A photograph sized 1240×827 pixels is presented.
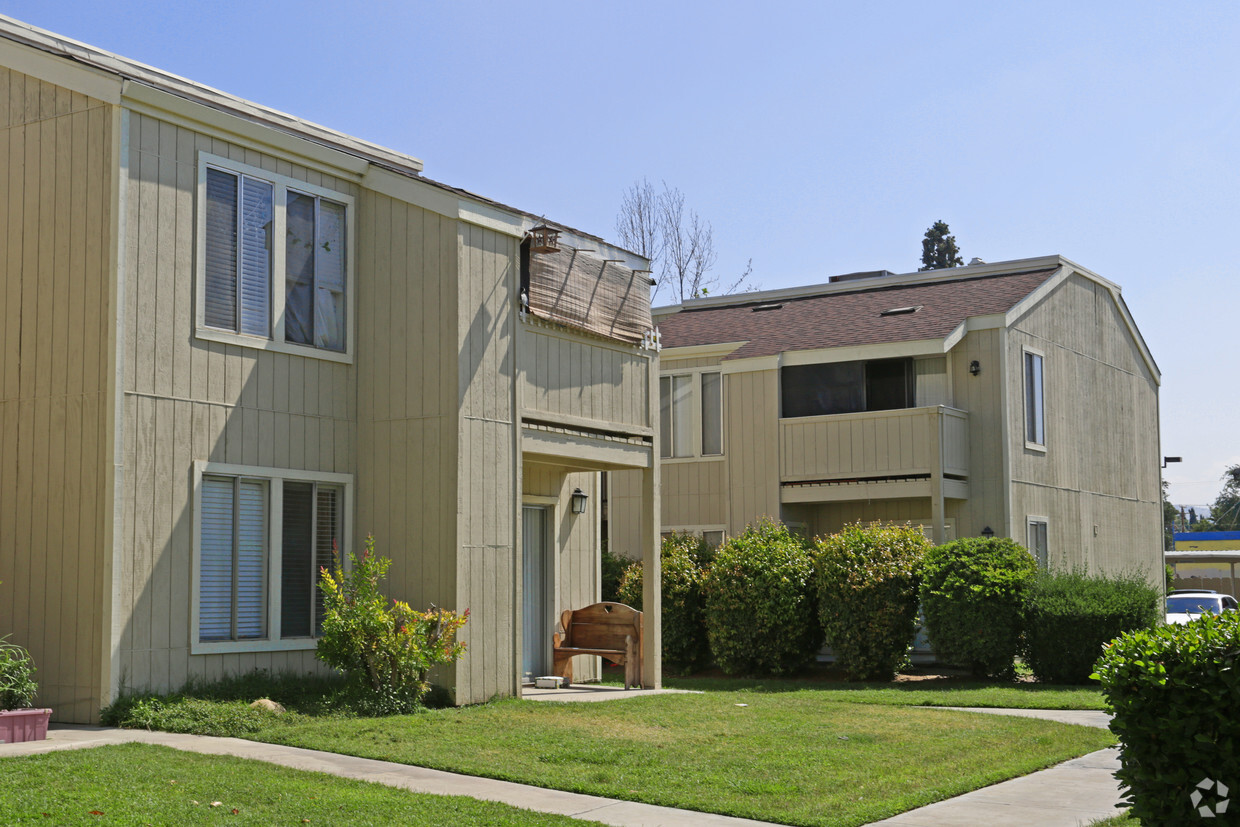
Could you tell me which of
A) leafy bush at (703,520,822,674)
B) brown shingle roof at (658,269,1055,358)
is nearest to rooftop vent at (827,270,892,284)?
brown shingle roof at (658,269,1055,358)

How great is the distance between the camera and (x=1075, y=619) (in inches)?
696

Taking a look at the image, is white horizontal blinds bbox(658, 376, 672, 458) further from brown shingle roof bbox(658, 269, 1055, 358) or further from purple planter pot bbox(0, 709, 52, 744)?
purple planter pot bbox(0, 709, 52, 744)

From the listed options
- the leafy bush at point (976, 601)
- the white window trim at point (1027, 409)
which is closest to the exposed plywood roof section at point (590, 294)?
the leafy bush at point (976, 601)

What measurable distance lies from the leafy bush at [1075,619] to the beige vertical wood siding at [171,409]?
1026cm

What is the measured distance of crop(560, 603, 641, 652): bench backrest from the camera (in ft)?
53.1

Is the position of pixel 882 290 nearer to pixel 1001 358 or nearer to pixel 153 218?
pixel 1001 358

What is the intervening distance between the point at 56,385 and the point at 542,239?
5302 millimetres

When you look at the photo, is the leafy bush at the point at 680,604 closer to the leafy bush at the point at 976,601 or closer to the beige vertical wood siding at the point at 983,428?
the leafy bush at the point at 976,601

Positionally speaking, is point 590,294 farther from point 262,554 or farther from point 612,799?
point 612,799

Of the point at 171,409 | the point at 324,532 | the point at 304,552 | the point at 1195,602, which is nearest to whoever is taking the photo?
the point at 171,409

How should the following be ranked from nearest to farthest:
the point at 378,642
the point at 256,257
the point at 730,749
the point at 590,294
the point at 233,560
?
the point at 730,749
the point at 378,642
the point at 233,560
the point at 256,257
the point at 590,294

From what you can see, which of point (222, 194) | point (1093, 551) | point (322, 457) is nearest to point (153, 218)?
point (222, 194)

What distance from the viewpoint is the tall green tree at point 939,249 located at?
55406 mm

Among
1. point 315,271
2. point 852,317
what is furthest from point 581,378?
point 852,317
